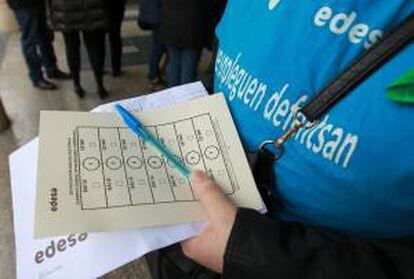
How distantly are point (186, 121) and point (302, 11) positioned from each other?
0.26m

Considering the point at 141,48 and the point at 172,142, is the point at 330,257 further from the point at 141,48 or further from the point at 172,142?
the point at 141,48

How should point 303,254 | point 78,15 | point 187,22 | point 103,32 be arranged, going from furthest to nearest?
point 103,32 → point 78,15 → point 187,22 → point 303,254

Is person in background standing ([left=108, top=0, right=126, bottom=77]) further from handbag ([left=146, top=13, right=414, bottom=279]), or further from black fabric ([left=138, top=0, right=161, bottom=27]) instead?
handbag ([left=146, top=13, right=414, bottom=279])

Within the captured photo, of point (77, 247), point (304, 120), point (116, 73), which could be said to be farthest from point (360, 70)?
point (116, 73)

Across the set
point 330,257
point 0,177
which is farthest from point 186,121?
point 0,177

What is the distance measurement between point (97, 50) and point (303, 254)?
254cm

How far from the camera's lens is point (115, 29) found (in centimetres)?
307

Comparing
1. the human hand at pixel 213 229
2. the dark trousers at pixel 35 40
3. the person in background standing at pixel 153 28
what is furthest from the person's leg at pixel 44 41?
the human hand at pixel 213 229

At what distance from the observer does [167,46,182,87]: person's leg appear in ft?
8.51

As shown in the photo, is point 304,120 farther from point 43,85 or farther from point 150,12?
point 43,85

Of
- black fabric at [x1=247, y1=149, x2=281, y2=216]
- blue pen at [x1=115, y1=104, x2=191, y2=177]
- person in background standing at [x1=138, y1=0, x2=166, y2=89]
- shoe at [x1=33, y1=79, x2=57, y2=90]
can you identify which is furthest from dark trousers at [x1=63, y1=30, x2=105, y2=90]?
black fabric at [x1=247, y1=149, x2=281, y2=216]

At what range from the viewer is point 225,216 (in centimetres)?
55

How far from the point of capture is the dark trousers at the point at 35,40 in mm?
2681

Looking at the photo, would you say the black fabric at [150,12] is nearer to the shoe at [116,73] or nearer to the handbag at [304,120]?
the shoe at [116,73]
